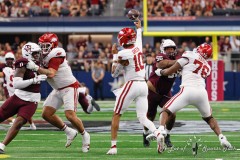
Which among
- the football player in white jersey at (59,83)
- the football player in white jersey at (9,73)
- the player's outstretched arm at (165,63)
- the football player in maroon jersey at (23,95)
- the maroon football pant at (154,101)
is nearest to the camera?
the football player in maroon jersey at (23,95)

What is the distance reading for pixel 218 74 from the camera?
23859 millimetres

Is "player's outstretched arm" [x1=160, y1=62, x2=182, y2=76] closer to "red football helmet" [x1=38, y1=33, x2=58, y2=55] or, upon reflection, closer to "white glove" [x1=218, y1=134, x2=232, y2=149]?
"white glove" [x1=218, y1=134, x2=232, y2=149]

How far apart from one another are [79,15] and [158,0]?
4.32 m

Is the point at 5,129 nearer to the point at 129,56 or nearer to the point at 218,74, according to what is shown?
the point at 129,56

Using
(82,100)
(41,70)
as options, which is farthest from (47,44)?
(82,100)

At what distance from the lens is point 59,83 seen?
470 inches

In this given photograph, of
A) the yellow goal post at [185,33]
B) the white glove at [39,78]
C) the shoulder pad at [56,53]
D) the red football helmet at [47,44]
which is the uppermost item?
the red football helmet at [47,44]

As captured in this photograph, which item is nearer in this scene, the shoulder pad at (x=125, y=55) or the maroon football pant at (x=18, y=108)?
the maroon football pant at (x=18, y=108)

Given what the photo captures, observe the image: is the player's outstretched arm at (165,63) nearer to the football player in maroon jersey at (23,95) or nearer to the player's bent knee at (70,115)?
the player's bent knee at (70,115)

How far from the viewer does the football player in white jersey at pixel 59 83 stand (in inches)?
459

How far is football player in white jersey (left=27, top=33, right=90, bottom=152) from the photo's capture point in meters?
11.6

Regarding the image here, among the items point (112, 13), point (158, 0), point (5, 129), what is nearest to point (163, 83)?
point (5, 129)

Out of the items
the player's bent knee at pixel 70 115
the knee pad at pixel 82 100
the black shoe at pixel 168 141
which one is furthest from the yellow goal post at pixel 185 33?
the player's bent knee at pixel 70 115

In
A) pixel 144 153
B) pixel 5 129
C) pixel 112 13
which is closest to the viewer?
pixel 144 153
